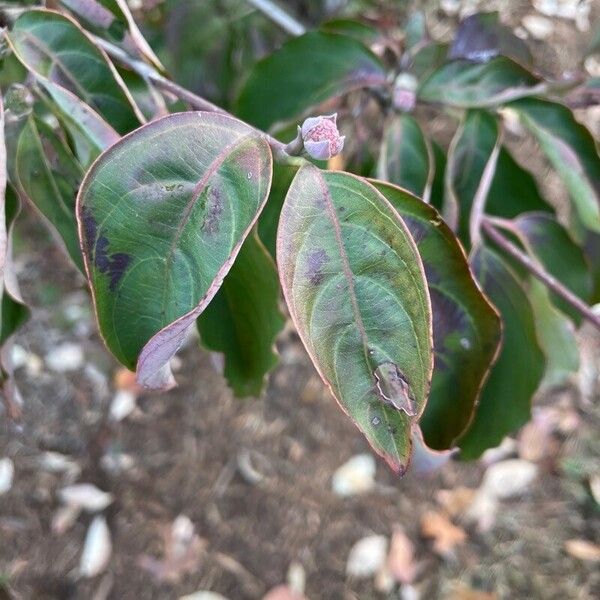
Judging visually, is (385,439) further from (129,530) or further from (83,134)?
(129,530)

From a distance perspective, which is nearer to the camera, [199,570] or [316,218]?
[316,218]

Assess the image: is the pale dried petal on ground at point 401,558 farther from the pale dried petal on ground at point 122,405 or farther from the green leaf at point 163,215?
the green leaf at point 163,215

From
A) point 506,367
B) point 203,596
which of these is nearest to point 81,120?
point 506,367

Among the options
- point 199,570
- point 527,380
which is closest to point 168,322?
point 527,380

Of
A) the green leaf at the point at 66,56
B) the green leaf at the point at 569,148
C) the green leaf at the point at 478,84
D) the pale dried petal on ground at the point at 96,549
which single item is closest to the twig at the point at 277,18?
the green leaf at the point at 478,84

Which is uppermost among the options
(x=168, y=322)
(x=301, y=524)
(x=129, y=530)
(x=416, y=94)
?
(x=168, y=322)

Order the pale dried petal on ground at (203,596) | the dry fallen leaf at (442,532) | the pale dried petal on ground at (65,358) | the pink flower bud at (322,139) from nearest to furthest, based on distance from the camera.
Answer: the pink flower bud at (322,139) → the pale dried petal on ground at (203,596) → the dry fallen leaf at (442,532) → the pale dried petal on ground at (65,358)
